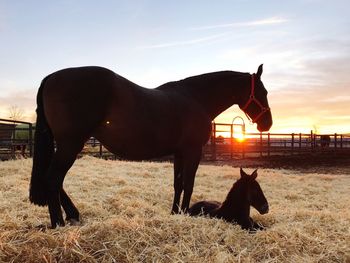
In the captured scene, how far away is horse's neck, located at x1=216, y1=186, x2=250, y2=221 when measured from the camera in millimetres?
4312

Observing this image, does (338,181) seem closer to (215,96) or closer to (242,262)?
(215,96)

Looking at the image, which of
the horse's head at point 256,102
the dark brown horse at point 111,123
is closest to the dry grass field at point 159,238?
the dark brown horse at point 111,123

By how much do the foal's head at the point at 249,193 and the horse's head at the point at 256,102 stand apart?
2.39ft

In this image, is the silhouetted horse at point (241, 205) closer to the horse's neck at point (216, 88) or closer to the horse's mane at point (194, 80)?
the horse's neck at point (216, 88)

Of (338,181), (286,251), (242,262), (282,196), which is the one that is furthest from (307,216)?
(338,181)

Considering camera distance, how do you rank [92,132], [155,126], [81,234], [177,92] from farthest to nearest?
1. [177,92]
2. [155,126]
3. [92,132]
4. [81,234]

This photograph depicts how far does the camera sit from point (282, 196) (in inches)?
286

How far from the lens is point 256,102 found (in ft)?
15.9

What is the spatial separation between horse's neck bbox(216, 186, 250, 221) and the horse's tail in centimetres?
191

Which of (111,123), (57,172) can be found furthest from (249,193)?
(57,172)

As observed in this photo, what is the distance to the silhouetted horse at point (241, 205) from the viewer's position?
168 inches

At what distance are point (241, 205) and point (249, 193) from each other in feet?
0.88

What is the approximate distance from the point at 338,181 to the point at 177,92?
22.8 ft

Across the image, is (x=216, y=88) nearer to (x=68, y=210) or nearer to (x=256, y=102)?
(x=256, y=102)
